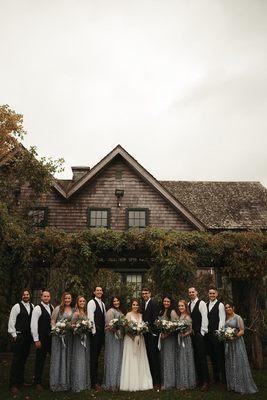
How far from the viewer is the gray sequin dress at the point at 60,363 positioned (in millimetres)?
7863

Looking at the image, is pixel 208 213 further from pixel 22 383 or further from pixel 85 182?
pixel 22 383

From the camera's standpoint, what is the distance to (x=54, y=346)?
8109 mm

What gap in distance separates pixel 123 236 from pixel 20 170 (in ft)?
24.2

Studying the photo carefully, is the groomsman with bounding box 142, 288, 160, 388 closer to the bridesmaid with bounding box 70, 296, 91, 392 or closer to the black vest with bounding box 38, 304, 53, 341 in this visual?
the bridesmaid with bounding box 70, 296, 91, 392

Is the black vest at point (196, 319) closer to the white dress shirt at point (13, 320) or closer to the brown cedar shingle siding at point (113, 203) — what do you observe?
the white dress shirt at point (13, 320)

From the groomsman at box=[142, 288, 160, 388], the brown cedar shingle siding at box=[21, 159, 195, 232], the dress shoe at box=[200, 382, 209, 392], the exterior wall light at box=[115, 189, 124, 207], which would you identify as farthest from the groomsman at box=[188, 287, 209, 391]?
the exterior wall light at box=[115, 189, 124, 207]

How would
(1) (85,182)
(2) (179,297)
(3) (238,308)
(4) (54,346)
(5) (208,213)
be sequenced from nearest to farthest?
(4) (54,346) → (2) (179,297) → (3) (238,308) → (1) (85,182) → (5) (208,213)

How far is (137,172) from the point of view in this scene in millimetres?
19422

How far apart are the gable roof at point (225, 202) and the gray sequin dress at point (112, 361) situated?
12625 mm

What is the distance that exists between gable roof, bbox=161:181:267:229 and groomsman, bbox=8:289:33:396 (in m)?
13.3

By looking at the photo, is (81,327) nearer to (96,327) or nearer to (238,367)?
(96,327)

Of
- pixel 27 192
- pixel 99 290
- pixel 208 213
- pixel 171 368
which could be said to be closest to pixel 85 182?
pixel 27 192

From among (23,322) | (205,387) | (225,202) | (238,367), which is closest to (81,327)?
(23,322)

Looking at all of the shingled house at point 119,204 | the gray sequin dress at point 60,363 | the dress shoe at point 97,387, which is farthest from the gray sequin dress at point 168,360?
the shingled house at point 119,204
